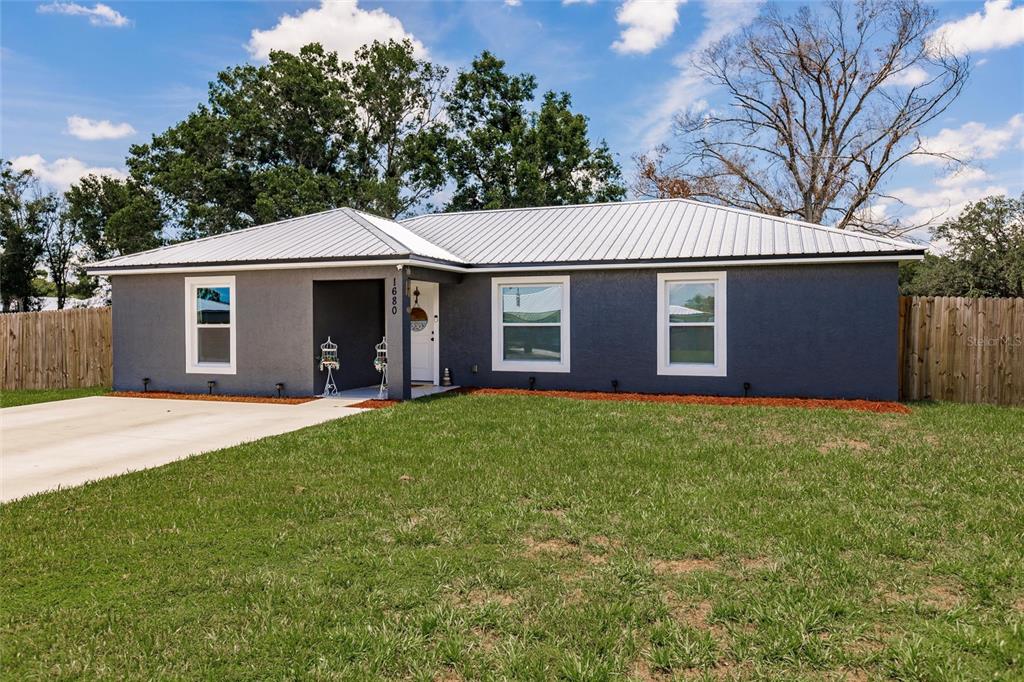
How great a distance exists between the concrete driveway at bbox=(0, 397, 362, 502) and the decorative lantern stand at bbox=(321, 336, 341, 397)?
610mm

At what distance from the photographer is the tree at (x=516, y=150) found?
88.8 feet

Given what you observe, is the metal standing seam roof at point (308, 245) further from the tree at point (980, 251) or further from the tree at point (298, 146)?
the tree at point (980, 251)

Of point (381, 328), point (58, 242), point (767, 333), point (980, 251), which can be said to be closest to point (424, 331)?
point (381, 328)

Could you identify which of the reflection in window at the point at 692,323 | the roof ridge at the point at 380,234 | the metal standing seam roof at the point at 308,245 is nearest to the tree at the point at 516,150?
the roof ridge at the point at 380,234

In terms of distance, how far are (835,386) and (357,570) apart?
9731 millimetres

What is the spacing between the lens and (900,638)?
3205 millimetres

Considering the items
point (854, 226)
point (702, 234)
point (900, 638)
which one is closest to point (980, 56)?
point (854, 226)

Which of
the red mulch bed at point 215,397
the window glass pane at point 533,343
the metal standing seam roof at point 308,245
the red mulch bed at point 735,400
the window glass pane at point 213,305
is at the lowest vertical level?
the red mulch bed at point 215,397

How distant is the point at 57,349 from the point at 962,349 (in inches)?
724

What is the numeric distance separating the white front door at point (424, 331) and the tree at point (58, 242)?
75.0 ft

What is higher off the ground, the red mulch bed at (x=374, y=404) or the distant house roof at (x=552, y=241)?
the distant house roof at (x=552, y=241)

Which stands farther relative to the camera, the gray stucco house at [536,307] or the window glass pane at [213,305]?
the window glass pane at [213,305]

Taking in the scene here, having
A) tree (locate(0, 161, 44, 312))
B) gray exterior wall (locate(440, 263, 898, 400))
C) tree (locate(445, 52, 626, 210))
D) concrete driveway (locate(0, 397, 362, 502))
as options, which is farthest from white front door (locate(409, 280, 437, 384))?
tree (locate(0, 161, 44, 312))

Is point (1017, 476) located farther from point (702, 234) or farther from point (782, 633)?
point (702, 234)
